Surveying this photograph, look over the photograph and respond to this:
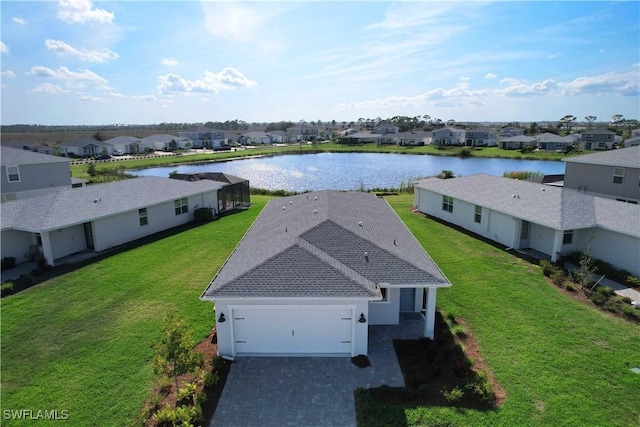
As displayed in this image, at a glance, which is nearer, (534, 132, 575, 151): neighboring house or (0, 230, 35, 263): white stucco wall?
(0, 230, 35, 263): white stucco wall

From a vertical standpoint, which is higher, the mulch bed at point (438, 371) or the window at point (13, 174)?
the window at point (13, 174)

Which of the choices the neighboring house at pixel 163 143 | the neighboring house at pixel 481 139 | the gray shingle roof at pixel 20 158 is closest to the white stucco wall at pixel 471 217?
the gray shingle roof at pixel 20 158

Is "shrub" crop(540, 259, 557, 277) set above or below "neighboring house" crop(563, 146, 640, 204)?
below

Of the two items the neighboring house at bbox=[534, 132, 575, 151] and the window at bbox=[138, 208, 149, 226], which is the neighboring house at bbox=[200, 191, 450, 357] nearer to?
the window at bbox=[138, 208, 149, 226]

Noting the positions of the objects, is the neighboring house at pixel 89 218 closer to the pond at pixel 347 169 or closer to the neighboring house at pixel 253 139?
the pond at pixel 347 169

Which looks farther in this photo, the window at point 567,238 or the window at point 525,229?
the window at point 525,229

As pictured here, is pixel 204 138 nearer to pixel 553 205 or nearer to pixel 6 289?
pixel 6 289

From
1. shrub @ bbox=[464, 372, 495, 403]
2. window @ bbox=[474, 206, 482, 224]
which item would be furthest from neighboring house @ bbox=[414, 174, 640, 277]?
shrub @ bbox=[464, 372, 495, 403]
